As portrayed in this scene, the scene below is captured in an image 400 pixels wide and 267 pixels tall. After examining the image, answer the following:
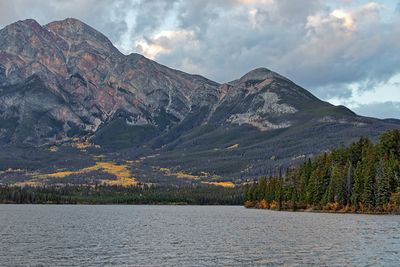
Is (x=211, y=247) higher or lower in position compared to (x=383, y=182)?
lower

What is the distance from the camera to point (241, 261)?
78938mm

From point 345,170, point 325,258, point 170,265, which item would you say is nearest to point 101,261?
point 170,265

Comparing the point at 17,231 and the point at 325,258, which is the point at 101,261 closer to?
the point at 325,258

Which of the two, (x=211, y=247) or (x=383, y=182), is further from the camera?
(x=383, y=182)

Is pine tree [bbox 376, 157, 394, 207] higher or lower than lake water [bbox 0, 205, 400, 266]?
higher

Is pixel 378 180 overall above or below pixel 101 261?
above

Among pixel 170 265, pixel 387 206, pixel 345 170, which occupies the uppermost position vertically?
pixel 345 170

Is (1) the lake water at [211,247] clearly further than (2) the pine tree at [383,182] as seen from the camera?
No

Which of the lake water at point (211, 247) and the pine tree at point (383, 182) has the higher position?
the pine tree at point (383, 182)

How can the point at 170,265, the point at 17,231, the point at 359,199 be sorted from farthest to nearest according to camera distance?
the point at 359,199
the point at 17,231
the point at 170,265

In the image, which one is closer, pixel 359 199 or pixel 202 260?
pixel 202 260

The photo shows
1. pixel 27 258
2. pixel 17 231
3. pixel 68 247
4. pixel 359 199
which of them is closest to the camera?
pixel 27 258

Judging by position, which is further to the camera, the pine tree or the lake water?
the pine tree

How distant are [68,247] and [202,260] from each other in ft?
92.4
